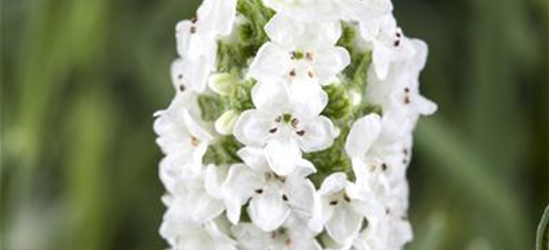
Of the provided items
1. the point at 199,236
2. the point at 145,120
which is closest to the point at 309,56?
the point at 199,236

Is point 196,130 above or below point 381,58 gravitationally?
above

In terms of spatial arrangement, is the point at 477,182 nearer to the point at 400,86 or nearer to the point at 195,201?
the point at 400,86

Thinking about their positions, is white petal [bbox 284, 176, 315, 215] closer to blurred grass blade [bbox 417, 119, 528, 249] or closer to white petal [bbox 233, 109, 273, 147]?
white petal [bbox 233, 109, 273, 147]

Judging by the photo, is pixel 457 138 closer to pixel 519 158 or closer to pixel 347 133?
pixel 519 158

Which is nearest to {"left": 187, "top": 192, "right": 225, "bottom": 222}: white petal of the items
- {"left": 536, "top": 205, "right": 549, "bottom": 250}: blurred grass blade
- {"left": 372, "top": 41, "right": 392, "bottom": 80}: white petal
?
{"left": 372, "top": 41, "right": 392, "bottom": 80}: white petal

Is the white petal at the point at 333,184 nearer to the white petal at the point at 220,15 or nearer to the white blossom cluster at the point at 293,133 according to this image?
the white blossom cluster at the point at 293,133

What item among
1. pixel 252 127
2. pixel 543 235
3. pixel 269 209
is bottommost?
pixel 543 235
